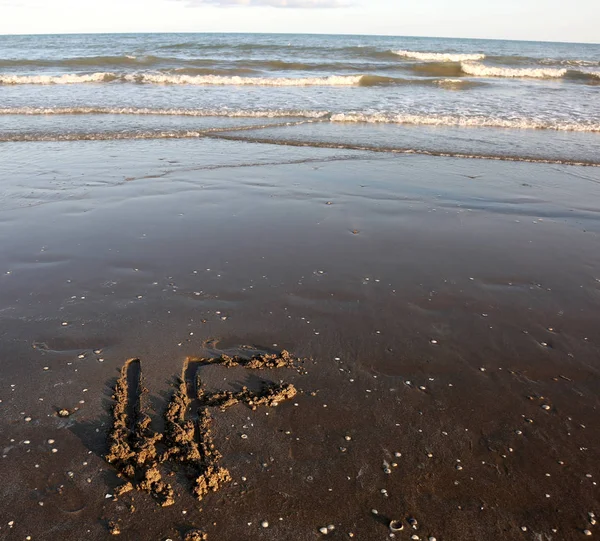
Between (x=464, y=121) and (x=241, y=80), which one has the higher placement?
(x=241, y=80)

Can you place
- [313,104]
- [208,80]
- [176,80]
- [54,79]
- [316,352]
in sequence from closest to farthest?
[316,352], [313,104], [54,79], [176,80], [208,80]

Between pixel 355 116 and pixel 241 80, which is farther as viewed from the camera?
pixel 241 80

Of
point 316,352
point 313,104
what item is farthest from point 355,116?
point 316,352

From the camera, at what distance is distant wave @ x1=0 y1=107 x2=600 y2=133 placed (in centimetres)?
1324

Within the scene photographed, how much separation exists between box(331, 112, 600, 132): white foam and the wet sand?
6259mm

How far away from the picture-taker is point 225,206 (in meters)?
7.03

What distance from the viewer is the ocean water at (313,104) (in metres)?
11.5

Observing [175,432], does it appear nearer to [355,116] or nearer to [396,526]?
[396,526]

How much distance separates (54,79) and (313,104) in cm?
1308

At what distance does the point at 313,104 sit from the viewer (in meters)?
16.0

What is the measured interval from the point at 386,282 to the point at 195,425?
2.63 m

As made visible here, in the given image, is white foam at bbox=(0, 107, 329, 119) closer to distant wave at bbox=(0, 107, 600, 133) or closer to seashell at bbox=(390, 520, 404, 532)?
distant wave at bbox=(0, 107, 600, 133)

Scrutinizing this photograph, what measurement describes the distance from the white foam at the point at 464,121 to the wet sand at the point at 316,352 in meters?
6.26

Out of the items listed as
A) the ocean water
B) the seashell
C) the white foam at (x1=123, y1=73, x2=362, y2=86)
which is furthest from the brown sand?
the white foam at (x1=123, y1=73, x2=362, y2=86)
